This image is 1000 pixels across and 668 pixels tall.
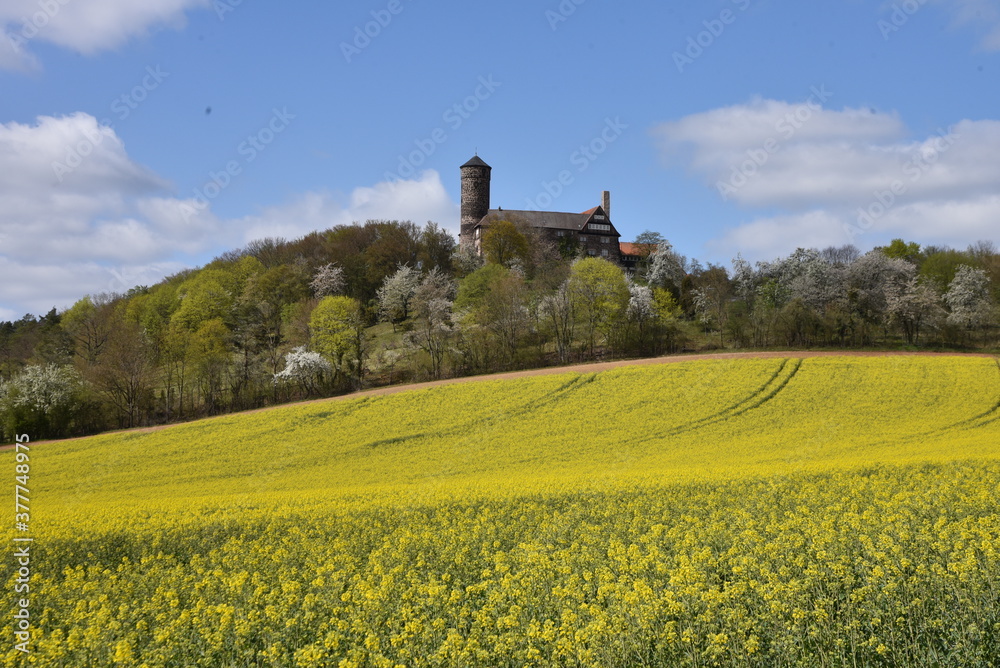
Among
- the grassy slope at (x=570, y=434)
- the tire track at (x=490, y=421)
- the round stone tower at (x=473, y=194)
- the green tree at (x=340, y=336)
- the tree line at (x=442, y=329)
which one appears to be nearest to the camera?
the grassy slope at (x=570, y=434)

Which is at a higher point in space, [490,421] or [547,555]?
[547,555]

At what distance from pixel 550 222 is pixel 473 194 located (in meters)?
13.9

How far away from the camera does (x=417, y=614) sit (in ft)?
30.6

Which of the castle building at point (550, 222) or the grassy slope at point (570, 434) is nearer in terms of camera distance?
the grassy slope at point (570, 434)

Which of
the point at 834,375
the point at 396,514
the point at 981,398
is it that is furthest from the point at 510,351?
the point at 396,514

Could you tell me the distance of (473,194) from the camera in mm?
117312

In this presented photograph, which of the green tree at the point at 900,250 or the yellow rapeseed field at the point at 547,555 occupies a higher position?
the green tree at the point at 900,250

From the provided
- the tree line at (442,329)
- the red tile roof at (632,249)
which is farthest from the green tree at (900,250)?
the red tile roof at (632,249)

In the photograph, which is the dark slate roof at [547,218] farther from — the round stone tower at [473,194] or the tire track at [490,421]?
the tire track at [490,421]

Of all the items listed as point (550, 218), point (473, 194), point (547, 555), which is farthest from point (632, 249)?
point (547, 555)

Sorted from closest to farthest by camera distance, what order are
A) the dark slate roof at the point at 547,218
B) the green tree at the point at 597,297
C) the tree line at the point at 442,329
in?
the tree line at the point at 442,329 < the green tree at the point at 597,297 < the dark slate roof at the point at 547,218

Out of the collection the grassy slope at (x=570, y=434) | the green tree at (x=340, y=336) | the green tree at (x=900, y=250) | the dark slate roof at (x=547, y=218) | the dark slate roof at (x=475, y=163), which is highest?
the dark slate roof at (x=475, y=163)

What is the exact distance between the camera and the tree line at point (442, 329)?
193 ft

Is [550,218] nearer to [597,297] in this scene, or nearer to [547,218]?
[547,218]
